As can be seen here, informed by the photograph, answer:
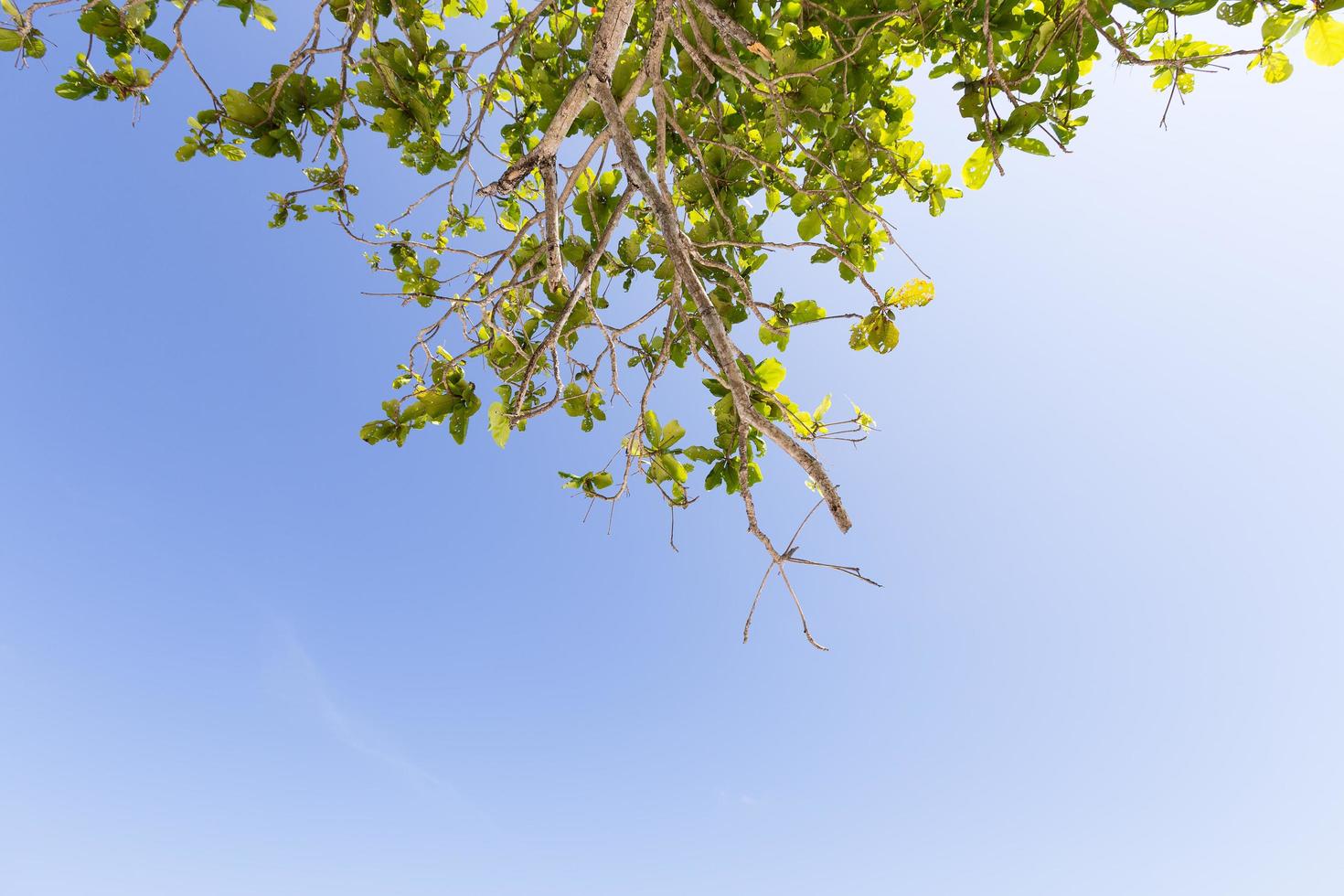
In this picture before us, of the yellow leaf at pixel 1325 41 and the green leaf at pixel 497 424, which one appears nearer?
the yellow leaf at pixel 1325 41

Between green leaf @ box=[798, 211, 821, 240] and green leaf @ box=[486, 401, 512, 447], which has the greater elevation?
green leaf @ box=[798, 211, 821, 240]

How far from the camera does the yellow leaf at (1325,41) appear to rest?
147cm

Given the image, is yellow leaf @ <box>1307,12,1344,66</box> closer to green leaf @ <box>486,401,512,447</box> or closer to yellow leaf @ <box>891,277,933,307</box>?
yellow leaf @ <box>891,277,933,307</box>

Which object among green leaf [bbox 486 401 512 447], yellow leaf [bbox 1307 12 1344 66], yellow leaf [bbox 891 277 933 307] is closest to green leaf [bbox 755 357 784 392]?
yellow leaf [bbox 891 277 933 307]

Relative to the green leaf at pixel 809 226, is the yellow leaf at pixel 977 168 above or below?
below

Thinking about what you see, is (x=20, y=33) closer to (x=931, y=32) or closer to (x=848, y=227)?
(x=848, y=227)

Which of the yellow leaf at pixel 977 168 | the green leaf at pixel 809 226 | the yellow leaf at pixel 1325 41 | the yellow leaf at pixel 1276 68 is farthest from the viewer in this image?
the green leaf at pixel 809 226

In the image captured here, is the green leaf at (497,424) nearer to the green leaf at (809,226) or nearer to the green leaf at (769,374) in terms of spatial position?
the green leaf at (769,374)

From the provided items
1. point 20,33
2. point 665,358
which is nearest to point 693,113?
point 665,358

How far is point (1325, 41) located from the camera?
4.90 ft

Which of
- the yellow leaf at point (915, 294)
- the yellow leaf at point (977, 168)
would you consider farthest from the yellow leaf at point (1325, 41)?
the yellow leaf at point (915, 294)

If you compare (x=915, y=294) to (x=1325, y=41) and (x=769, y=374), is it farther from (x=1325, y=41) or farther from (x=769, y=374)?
(x=1325, y=41)

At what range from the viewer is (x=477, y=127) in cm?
209

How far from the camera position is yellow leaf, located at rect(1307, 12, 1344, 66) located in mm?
A: 1466
